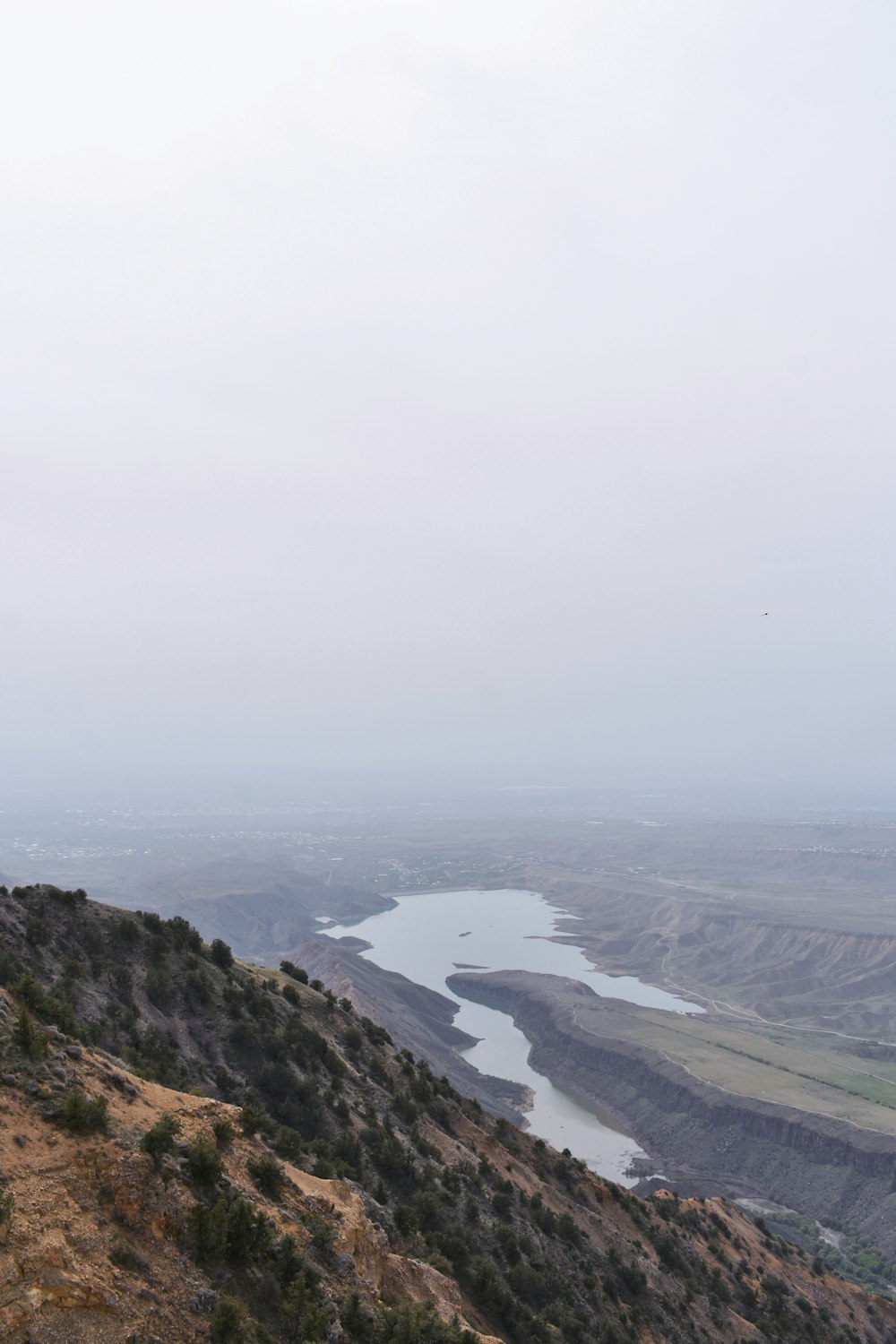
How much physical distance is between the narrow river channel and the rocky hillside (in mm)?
33124

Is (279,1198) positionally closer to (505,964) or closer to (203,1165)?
(203,1165)

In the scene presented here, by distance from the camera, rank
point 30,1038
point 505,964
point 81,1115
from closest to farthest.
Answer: point 81,1115
point 30,1038
point 505,964

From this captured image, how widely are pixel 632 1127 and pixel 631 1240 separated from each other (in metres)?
50.0

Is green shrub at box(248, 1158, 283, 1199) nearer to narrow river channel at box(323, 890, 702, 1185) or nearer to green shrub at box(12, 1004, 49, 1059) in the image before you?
green shrub at box(12, 1004, 49, 1059)

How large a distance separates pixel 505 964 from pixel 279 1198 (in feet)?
401

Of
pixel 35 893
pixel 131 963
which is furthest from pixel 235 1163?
pixel 35 893

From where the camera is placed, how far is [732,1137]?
68625mm

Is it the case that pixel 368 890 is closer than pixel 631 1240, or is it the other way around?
pixel 631 1240

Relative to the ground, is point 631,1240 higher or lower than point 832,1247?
higher

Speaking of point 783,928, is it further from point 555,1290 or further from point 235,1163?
point 235,1163

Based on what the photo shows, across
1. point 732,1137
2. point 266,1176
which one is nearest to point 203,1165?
point 266,1176

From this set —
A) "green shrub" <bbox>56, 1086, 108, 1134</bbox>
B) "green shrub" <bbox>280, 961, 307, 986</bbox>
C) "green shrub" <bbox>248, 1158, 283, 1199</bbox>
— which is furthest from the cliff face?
"green shrub" <bbox>56, 1086, 108, 1134</bbox>

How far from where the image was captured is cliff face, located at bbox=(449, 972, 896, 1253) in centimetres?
5934

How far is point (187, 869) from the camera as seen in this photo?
194 metres
